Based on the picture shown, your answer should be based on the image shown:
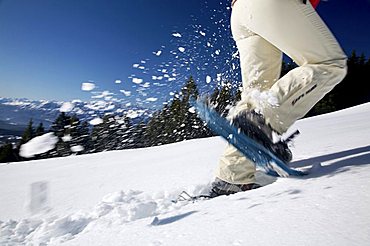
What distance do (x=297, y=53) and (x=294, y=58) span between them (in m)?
0.06

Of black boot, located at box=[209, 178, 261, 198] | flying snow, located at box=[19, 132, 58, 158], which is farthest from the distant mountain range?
black boot, located at box=[209, 178, 261, 198]

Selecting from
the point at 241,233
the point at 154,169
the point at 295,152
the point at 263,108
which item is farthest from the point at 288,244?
the point at 154,169

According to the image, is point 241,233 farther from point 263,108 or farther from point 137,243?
point 263,108

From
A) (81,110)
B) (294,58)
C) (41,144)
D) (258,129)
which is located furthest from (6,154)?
(294,58)

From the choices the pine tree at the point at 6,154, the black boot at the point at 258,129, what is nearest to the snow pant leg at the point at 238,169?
the black boot at the point at 258,129

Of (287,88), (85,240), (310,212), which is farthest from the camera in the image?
(287,88)

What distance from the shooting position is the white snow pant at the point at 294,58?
1.18 meters

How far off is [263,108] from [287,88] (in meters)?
0.14

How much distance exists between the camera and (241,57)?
1.59 meters

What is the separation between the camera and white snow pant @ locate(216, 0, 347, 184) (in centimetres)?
118

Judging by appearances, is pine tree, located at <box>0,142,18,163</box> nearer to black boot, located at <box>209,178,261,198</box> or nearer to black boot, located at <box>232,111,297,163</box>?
black boot, located at <box>209,178,261,198</box>

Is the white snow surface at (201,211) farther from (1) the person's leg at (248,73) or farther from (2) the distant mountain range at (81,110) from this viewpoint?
(2) the distant mountain range at (81,110)

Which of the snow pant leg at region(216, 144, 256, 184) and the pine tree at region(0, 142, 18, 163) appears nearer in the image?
the snow pant leg at region(216, 144, 256, 184)

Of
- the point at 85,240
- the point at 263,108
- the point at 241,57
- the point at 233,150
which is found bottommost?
the point at 85,240
